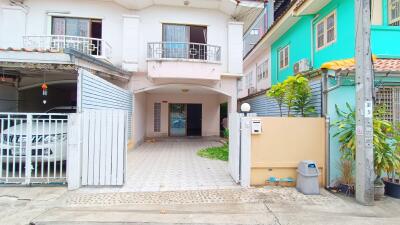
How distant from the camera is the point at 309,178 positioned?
17.7ft

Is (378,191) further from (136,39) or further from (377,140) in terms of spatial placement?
(136,39)

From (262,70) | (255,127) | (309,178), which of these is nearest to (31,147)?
(255,127)

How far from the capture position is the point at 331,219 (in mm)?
4191

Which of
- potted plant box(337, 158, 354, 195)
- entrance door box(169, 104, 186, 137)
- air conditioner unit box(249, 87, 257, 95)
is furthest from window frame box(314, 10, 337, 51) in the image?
entrance door box(169, 104, 186, 137)

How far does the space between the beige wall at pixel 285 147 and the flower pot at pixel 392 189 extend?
4.17ft

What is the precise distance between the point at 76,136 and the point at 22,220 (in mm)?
1907

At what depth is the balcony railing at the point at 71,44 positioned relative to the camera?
431 inches

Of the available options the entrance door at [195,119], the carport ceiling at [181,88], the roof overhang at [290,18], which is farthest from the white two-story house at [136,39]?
the entrance door at [195,119]

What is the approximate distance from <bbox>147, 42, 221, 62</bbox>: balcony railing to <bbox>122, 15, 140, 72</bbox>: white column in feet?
2.34

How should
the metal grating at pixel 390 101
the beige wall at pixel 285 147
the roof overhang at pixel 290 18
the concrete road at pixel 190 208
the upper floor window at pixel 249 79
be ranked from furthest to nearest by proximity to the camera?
the upper floor window at pixel 249 79 < the roof overhang at pixel 290 18 < the metal grating at pixel 390 101 < the beige wall at pixel 285 147 < the concrete road at pixel 190 208

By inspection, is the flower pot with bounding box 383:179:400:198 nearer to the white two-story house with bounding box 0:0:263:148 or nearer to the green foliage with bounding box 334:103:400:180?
the green foliage with bounding box 334:103:400:180

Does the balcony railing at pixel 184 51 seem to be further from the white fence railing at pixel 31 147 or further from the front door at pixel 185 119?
→ the white fence railing at pixel 31 147

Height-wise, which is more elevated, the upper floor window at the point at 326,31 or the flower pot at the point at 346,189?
the upper floor window at the point at 326,31

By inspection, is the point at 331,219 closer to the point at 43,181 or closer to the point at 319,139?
the point at 319,139
